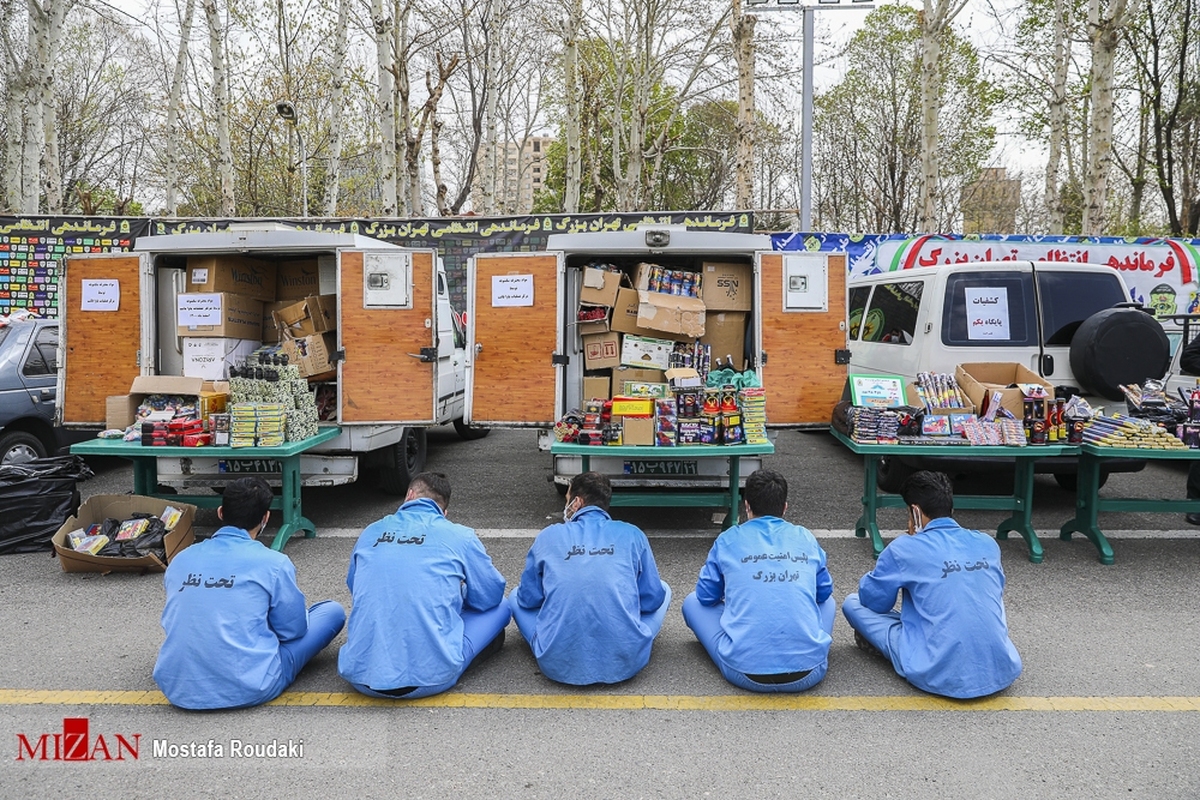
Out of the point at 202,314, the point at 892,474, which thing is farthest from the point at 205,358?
the point at 892,474

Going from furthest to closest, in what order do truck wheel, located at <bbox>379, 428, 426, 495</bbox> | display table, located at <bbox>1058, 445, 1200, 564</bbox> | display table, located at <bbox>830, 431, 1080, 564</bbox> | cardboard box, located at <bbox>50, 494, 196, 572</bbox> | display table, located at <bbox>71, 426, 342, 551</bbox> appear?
truck wheel, located at <bbox>379, 428, 426, 495</bbox>
display table, located at <bbox>71, 426, 342, 551</bbox>
display table, located at <bbox>830, 431, 1080, 564</bbox>
display table, located at <bbox>1058, 445, 1200, 564</bbox>
cardboard box, located at <bbox>50, 494, 196, 572</bbox>

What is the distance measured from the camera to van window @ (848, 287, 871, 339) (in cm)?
933

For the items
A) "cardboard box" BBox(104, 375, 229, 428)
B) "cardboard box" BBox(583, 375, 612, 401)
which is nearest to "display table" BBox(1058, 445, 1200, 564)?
"cardboard box" BBox(583, 375, 612, 401)

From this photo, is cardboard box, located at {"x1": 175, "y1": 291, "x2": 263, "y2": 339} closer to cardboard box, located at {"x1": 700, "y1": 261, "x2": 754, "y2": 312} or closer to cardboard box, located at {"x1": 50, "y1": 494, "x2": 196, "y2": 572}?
cardboard box, located at {"x1": 50, "y1": 494, "x2": 196, "y2": 572}

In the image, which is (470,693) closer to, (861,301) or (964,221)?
(861,301)

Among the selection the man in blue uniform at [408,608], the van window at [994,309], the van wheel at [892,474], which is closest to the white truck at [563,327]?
the van wheel at [892,474]

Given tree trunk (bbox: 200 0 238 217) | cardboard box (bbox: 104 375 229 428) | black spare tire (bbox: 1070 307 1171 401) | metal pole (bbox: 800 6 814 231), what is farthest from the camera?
tree trunk (bbox: 200 0 238 217)

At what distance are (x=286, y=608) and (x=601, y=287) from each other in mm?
4095

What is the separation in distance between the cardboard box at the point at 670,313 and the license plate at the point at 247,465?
3269mm

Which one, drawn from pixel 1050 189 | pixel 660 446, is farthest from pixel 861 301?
pixel 1050 189

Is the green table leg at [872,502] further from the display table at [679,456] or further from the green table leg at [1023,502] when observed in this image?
the green table leg at [1023,502]

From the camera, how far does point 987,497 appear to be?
6.19m

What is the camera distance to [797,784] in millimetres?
3148

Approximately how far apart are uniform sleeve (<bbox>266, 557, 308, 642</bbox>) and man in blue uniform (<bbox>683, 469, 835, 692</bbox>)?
1982mm
